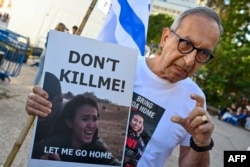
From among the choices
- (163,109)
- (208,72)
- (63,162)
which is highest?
(208,72)

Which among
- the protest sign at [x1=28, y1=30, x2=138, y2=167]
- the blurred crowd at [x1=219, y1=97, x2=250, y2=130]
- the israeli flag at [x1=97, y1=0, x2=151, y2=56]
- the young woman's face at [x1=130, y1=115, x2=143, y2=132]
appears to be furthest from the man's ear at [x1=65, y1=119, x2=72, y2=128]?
the blurred crowd at [x1=219, y1=97, x2=250, y2=130]

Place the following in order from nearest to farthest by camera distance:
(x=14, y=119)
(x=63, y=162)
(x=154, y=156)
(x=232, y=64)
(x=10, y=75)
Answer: (x=63, y=162) → (x=154, y=156) → (x=14, y=119) → (x=10, y=75) → (x=232, y=64)

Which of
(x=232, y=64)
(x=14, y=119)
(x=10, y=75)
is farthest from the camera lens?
(x=232, y=64)

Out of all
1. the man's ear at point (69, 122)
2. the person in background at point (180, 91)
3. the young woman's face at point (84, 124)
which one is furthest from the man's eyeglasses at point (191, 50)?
the man's ear at point (69, 122)

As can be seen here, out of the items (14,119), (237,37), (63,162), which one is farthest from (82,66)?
(237,37)

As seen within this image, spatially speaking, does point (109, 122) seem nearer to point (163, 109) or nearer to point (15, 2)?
point (163, 109)

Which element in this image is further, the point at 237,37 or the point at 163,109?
the point at 237,37

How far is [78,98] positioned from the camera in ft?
5.52

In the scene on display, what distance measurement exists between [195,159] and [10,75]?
298 inches

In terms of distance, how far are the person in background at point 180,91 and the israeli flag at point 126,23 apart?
1.04 meters

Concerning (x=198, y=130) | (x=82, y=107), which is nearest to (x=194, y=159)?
(x=198, y=130)

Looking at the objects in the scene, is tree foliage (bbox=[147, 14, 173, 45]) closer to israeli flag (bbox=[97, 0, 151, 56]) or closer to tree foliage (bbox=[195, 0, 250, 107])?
tree foliage (bbox=[195, 0, 250, 107])

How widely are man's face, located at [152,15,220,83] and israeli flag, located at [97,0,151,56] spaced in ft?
4.12

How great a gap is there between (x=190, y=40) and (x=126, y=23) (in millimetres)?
1469
